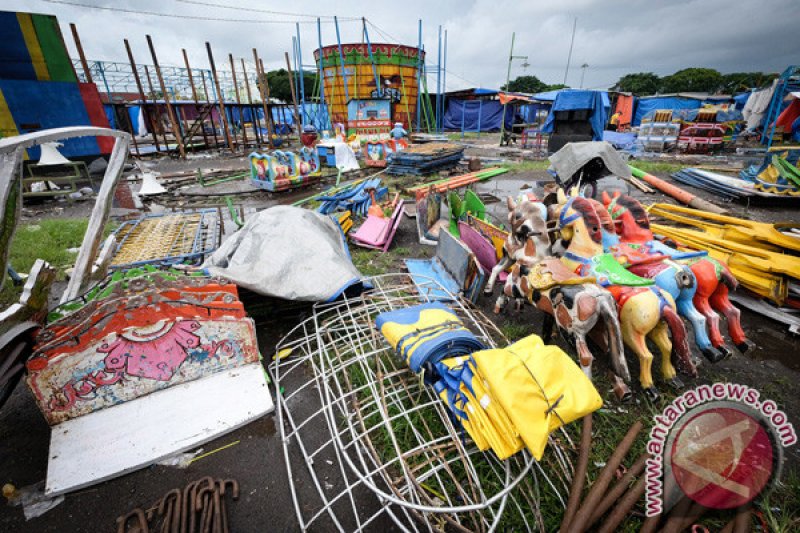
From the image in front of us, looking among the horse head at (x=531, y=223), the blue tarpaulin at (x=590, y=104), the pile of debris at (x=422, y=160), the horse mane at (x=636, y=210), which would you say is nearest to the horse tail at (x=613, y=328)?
the horse head at (x=531, y=223)

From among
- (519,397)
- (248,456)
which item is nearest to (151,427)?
(248,456)

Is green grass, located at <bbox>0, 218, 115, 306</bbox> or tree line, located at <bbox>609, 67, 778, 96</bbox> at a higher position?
tree line, located at <bbox>609, 67, 778, 96</bbox>

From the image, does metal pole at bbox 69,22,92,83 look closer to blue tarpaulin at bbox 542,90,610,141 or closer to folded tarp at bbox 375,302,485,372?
folded tarp at bbox 375,302,485,372

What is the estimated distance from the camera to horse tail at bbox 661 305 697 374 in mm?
2715

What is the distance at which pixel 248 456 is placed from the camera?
254 centimetres

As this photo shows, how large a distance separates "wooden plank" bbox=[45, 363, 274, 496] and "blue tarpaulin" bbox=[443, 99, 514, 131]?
29.1 meters

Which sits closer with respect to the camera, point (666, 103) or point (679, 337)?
point (679, 337)

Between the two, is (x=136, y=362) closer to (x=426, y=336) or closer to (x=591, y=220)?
(x=426, y=336)

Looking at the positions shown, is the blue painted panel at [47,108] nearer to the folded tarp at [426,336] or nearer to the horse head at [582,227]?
the folded tarp at [426,336]

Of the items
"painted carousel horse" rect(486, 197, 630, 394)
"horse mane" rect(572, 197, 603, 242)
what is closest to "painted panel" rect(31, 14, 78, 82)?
"painted carousel horse" rect(486, 197, 630, 394)

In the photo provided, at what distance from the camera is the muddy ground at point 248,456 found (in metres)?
2.15

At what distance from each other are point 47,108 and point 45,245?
9.56 metres

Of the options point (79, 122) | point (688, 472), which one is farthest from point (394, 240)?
point (79, 122)

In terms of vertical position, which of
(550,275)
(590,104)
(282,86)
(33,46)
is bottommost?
(550,275)
